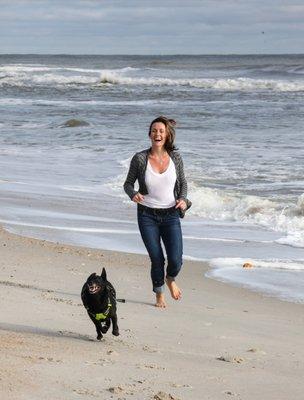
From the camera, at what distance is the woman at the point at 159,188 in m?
6.52

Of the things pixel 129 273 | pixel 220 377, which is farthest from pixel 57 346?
pixel 129 273

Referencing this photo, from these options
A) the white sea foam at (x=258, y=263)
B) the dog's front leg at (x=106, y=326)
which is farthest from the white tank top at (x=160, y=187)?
the white sea foam at (x=258, y=263)

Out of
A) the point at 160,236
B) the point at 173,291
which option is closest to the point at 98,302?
the point at 160,236

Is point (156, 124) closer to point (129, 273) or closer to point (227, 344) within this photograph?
point (227, 344)

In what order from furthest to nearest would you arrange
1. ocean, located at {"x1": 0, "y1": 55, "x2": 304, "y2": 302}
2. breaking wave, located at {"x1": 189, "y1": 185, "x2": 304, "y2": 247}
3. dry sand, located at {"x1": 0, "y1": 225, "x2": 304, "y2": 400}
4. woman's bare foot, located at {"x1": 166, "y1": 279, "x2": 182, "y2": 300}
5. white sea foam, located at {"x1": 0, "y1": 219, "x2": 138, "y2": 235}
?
1. breaking wave, located at {"x1": 189, "y1": 185, "x2": 304, "y2": 247}
2. white sea foam, located at {"x1": 0, "y1": 219, "x2": 138, "y2": 235}
3. ocean, located at {"x1": 0, "y1": 55, "x2": 304, "y2": 302}
4. woman's bare foot, located at {"x1": 166, "y1": 279, "x2": 182, "y2": 300}
5. dry sand, located at {"x1": 0, "y1": 225, "x2": 304, "y2": 400}

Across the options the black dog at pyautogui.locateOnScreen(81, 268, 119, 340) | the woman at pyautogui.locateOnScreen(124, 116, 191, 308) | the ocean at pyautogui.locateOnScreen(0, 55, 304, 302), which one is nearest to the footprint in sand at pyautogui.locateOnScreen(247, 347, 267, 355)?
the black dog at pyautogui.locateOnScreen(81, 268, 119, 340)

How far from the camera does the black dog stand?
5.68m

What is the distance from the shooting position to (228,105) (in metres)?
40.9

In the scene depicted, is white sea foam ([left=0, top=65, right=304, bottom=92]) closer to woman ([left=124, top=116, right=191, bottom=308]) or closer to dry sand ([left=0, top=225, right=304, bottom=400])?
dry sand ([left=0, top=225, right=304, bottom=400])

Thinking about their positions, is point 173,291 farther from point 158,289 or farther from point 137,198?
point 137,198

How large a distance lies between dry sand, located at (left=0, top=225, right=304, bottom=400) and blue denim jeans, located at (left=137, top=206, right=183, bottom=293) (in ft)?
0.99

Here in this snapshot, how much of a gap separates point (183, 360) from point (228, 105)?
118ft

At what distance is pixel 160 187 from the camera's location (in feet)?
21.6

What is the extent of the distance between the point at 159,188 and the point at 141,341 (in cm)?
121
